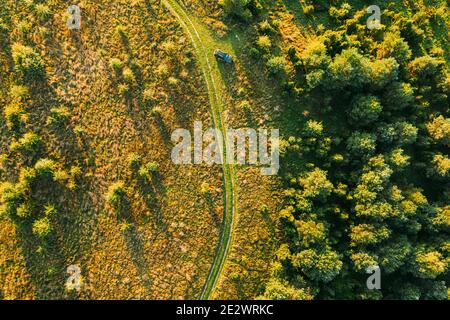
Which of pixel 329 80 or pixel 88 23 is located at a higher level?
pixel 88 23

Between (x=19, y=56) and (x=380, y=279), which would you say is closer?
(x=19, y=56)

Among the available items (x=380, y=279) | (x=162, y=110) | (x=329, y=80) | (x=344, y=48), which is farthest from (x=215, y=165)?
(x=380, y=279)

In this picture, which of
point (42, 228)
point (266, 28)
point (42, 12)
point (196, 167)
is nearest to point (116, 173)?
point (196, 167)

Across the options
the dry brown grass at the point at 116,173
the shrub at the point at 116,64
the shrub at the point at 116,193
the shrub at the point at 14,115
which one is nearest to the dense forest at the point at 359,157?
the dry brown grass at the point at 116,173

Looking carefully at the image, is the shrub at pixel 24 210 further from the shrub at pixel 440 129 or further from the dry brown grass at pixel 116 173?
the shrub at pixel 440 129

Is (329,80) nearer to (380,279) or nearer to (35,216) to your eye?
(380,279)

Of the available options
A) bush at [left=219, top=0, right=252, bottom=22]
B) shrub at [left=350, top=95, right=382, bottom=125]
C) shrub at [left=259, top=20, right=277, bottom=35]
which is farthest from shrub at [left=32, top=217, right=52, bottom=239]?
shrub at [left=350, top=95, right=382, bottom=125]
